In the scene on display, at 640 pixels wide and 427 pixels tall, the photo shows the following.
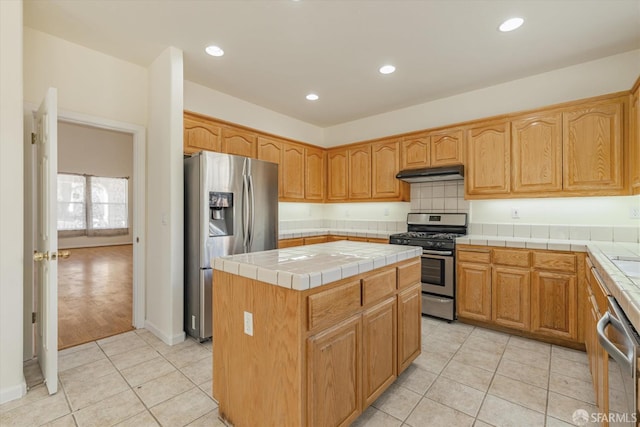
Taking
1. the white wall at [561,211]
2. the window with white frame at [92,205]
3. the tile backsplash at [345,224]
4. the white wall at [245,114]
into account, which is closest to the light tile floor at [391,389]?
the white wall at [561,211]

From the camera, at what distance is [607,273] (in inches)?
58.6

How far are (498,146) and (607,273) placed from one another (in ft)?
7.22

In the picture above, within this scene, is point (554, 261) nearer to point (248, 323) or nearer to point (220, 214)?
point (248, 323)

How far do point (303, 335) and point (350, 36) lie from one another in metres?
2.44

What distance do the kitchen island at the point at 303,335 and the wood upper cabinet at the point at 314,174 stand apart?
2981 mm

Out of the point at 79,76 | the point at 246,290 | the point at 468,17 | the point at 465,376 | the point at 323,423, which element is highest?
the point at 468,17

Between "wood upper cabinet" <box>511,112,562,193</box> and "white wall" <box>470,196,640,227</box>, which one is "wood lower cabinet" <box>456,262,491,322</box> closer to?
"white wall" <box>470,196,640,227</box>

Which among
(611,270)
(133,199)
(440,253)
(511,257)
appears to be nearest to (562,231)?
(511,257)

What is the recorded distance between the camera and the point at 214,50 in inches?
110

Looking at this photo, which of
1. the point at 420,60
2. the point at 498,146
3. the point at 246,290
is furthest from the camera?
the point at 498,146

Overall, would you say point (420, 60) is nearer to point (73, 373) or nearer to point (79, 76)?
point (79, 76)

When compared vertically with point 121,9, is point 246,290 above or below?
below

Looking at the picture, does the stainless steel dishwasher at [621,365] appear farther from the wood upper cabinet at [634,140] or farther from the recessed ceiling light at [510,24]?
the recessed ceiling light at [510,24]

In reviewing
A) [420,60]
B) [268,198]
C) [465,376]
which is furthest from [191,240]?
[420,60]
